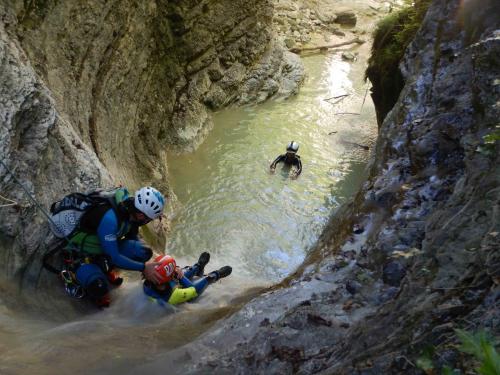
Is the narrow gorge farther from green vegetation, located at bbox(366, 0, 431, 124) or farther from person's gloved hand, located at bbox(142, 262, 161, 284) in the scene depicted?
person's gloved hand, located at bbox(142, 262, 161, 284)

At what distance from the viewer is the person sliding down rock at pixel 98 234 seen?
6328mm

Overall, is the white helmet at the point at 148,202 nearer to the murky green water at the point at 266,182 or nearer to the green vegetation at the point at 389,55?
the murky green water at the point at 266,182

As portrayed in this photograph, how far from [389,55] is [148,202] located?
10213 millimetres

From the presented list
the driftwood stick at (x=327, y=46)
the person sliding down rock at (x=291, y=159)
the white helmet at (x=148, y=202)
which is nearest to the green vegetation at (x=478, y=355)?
the white helmet at (x=148, y=202)

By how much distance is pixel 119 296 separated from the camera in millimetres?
7203

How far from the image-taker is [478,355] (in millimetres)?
2168

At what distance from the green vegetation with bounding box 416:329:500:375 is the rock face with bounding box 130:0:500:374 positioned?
9 cm

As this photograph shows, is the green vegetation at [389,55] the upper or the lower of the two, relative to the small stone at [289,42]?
upper

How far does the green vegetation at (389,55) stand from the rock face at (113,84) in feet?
19.7

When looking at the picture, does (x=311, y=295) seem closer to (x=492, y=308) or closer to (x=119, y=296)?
(x=492, y=308)

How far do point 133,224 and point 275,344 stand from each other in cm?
350

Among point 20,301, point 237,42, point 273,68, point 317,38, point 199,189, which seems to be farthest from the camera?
point 317,38

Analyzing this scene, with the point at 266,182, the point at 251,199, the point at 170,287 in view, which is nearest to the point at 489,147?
the point at 170,287

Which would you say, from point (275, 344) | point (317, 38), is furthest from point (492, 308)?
point (317, 38)
